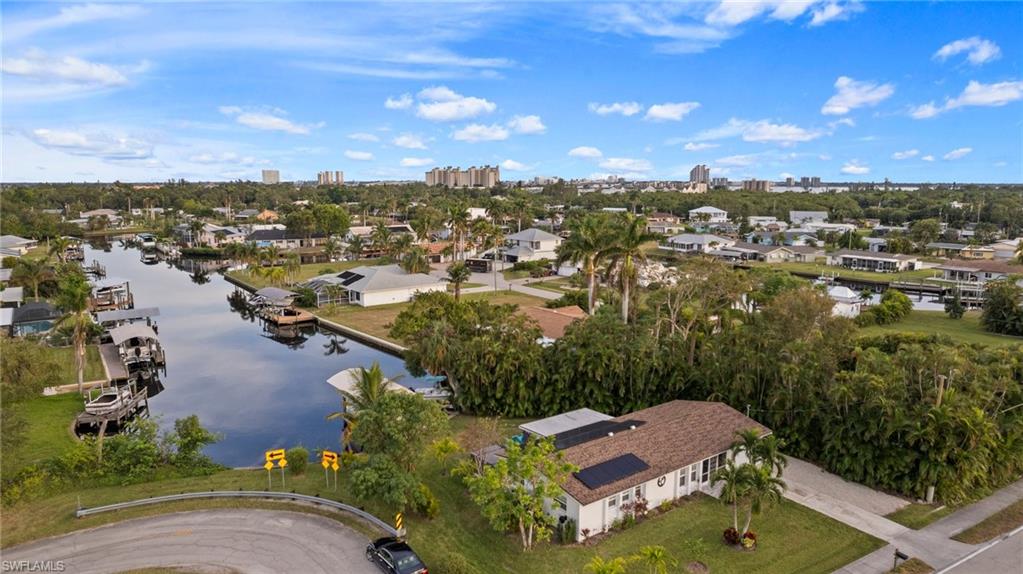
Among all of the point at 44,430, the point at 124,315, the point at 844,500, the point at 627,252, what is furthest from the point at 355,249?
the point at 844,500

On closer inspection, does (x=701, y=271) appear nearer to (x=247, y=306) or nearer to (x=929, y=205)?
(x=247, y=306)

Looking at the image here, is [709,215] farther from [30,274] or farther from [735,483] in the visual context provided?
[735,483]

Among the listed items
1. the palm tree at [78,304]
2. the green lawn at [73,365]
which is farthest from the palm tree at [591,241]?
the green lawn at [73,365]

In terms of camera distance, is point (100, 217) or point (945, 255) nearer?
point (945, 255)

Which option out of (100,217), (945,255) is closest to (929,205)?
(945,255)

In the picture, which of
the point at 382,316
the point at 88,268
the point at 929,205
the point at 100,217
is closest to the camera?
the point at 382,316

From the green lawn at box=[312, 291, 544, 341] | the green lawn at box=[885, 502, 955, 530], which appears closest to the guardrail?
the green lawn at box=[885, 502, 955, 530]

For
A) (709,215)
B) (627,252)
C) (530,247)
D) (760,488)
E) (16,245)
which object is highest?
(709,215)
